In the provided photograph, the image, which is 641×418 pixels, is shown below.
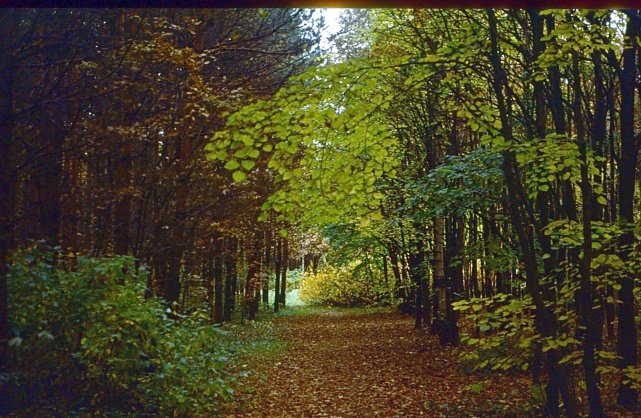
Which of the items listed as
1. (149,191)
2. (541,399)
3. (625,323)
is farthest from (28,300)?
(625,323)

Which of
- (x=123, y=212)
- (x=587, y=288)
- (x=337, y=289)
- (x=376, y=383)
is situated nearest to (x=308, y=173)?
(x=587, y=288)

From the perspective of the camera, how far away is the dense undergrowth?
688 cm

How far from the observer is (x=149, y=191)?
36.6ft

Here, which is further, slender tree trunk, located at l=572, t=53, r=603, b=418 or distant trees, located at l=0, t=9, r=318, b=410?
distant trees, located at l=0, t=9, r=318, b=410

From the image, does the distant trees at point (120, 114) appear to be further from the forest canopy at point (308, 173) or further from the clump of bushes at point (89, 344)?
the clump of bushes at point (89, 344)

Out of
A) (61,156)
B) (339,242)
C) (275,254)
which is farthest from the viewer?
(275,254)

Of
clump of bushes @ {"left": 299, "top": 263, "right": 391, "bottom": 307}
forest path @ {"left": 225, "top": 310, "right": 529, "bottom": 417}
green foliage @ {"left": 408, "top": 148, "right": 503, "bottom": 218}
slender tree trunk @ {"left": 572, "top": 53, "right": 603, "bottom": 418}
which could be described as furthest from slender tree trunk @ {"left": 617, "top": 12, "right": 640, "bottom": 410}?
clump of bushes @ {"left": 299, "top": 263, "right": 391, "bottom": 307}

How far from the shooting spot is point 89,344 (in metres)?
6.92

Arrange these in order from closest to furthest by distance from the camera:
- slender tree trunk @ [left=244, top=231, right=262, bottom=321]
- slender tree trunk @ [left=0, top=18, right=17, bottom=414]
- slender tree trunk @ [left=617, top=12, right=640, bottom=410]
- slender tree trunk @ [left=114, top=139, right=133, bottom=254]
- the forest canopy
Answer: the forest canopy → slender tree trunk @ [left=0, top=18, right=17, bottom=414] → slender tree trunk @ [left=617, top=12, right=640, bottom=410] → slender tree trunk @ [left=114, top=139, right=133, bottom=254] → slender tree trunk @ [left=244, top=231, right=262, bottom=321]

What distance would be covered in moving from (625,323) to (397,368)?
6.39 meters

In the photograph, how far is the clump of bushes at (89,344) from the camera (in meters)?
6.88

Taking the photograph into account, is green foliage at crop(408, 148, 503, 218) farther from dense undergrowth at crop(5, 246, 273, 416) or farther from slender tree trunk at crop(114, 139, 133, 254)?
slender tree trunk at crop(114, 139, 133, 254)

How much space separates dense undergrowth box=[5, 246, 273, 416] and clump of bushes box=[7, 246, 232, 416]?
1 cm

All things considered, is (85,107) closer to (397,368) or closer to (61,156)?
(61,156)
